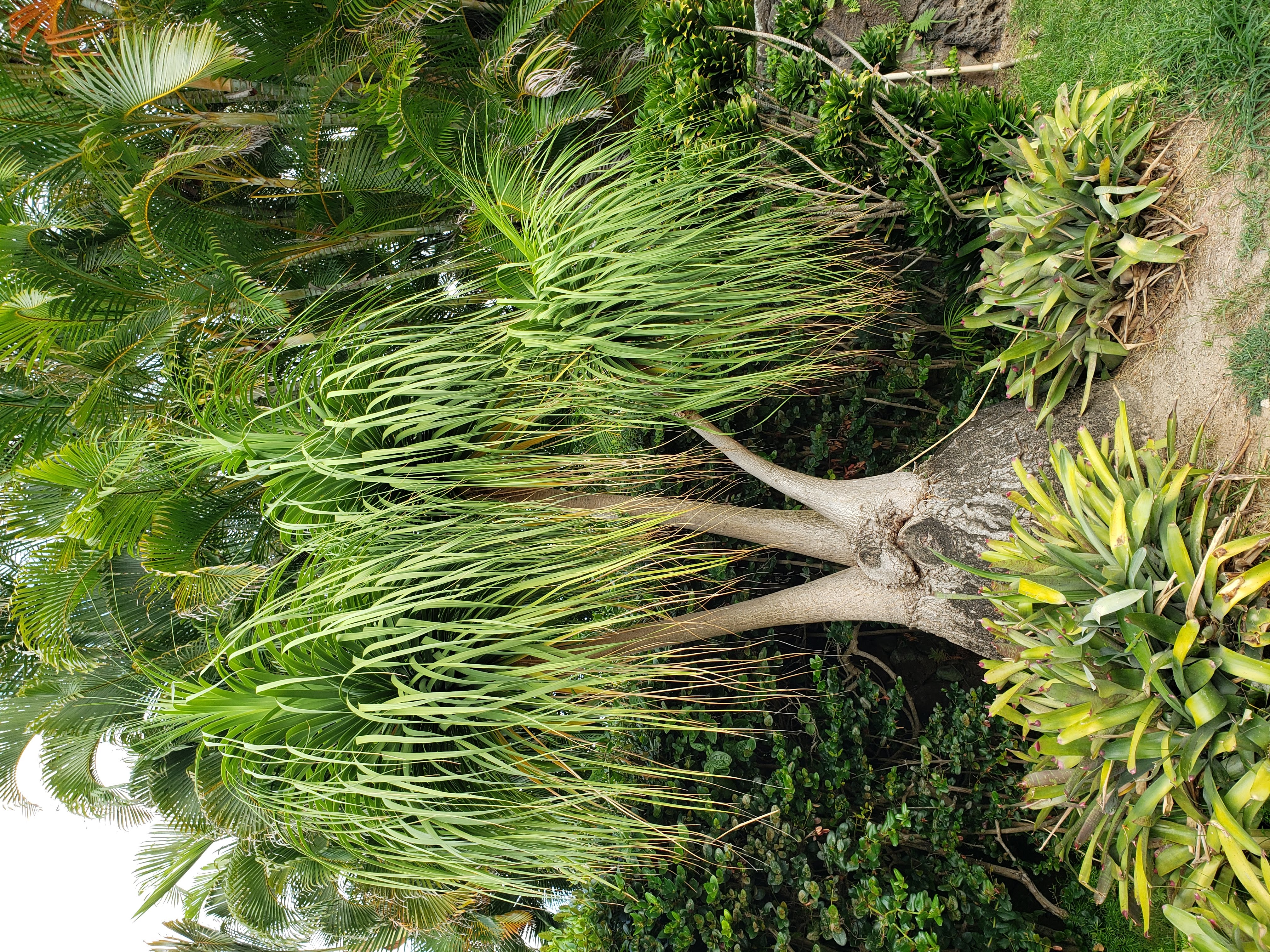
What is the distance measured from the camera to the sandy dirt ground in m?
1.86

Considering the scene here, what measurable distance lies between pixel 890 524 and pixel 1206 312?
1.05m

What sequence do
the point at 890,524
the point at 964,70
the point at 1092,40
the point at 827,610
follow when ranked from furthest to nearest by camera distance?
the point at 964,70 < the point at 827,610 < the point at 890,524 < the point at 1092,40

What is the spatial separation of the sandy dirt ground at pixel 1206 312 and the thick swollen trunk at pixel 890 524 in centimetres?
13

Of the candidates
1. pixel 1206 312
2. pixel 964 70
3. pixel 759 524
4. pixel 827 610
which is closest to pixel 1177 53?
pixel 1206 312

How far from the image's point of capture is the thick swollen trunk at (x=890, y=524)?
2.26 m

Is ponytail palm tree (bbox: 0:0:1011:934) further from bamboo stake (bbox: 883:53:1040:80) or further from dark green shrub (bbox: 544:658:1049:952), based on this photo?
bamboo stake (bbox: 883:53:1040:80)

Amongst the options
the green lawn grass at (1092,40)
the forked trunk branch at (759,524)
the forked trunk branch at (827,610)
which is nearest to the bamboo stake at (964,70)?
the green lawn grass at (1092,40)

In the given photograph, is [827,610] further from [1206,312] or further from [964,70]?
[964,70]

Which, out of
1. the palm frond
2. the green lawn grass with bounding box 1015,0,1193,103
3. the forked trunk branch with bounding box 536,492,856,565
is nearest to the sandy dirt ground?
the green lawn grass with bounding box 1015,0,1193,103

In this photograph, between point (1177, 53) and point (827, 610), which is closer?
point (1177, 53)

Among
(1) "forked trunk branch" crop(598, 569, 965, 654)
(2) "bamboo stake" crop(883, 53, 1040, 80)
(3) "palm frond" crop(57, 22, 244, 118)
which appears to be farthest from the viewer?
(2) "bamboo stake" crop(883, 53, 1040, 80)

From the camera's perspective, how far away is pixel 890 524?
2.45 m

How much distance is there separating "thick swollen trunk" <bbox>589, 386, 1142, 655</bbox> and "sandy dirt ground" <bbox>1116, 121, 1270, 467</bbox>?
0.41ft

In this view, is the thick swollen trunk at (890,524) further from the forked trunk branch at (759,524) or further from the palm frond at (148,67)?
the palm frond at (148,67)
